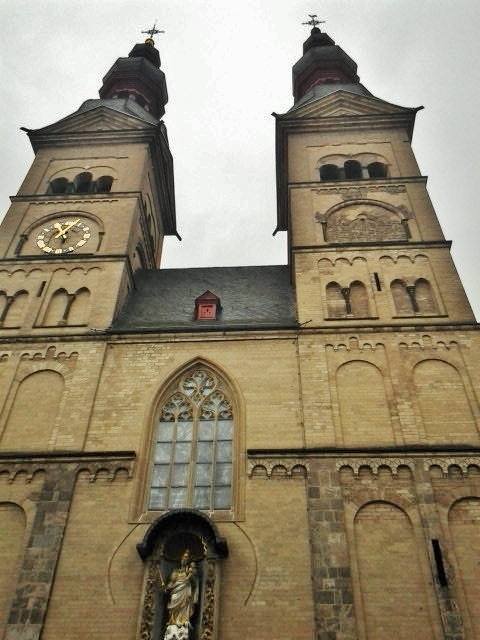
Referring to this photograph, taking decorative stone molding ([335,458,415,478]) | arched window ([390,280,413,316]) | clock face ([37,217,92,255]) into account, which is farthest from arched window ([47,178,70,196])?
decorative stone molding ([335,458,415,478])

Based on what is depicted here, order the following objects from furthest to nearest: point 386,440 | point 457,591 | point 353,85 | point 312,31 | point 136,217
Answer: point 312,31 → point 353,85 → point 136,217 → point 386,440 → point 457,591

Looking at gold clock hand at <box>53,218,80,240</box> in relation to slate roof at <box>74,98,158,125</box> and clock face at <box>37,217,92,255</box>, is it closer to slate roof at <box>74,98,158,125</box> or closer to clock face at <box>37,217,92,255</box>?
clock face at <box>37,217,92,255</box>

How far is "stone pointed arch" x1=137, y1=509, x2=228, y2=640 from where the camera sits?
10.1 meters

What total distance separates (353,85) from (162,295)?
→ 48.1ft

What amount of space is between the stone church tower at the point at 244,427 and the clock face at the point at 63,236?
0.10 metres

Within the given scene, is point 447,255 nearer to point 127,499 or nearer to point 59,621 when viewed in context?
point 127,499

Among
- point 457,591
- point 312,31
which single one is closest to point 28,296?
point 457,591

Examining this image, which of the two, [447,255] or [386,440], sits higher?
[447,255]

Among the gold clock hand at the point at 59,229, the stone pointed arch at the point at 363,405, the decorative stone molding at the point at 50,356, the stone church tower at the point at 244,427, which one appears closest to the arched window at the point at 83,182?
the stone church tower at the point at 244,427

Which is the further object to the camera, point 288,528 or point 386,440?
point 386,440

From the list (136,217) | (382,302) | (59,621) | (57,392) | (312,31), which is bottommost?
(59,621)

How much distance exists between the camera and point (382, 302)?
15438 millimetres

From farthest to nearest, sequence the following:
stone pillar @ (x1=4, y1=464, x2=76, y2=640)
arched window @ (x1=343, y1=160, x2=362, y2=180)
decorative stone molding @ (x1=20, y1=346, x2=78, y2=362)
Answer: arched window @ (x1=343, y1=160, x2=362, y2=180) < decorative stone molding @ (x1=20, y1=346, x2=78, y2=362) < stone pillar @ (x1=4, y1=464, x2=76, y2=640)

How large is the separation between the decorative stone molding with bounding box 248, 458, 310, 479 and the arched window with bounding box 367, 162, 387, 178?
476 inches
